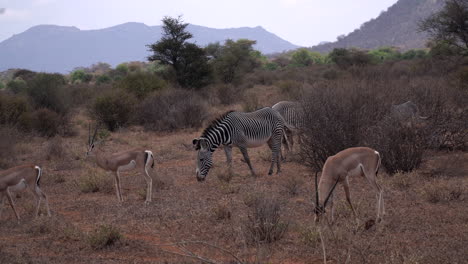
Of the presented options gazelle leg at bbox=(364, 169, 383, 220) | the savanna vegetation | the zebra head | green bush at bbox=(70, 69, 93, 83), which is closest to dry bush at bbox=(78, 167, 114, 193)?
the savanna vegetation

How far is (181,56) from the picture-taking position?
29.3 metres

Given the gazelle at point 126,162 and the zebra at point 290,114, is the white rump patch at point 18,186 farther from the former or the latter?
the zebra at point 290,114

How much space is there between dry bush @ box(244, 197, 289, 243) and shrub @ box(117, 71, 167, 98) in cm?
1941

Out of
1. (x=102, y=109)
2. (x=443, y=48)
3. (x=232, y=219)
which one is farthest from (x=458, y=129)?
(x=443, y=48)

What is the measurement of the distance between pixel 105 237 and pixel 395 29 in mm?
122612

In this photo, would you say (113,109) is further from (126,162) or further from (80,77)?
(80,77)

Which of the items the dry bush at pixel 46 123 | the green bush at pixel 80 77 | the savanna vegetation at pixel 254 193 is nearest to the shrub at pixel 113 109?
the savanna vegetation at pixel 254 193

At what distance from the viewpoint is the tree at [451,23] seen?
25531mm

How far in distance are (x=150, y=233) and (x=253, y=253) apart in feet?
6.14

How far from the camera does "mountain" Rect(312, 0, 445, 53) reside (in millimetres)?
109812

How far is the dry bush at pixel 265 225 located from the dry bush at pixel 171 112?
46.5 ft

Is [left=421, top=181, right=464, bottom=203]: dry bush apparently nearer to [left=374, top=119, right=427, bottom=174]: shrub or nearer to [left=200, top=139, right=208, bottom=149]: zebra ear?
[left=374, top=119, right=427, bottom=174]: shrub

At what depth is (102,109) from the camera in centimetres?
2094

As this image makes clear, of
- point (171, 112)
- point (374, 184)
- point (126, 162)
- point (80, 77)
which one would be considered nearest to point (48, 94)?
point (171, 112)
